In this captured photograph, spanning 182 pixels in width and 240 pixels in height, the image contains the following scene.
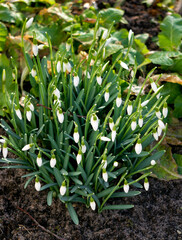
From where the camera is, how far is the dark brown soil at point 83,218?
206cm

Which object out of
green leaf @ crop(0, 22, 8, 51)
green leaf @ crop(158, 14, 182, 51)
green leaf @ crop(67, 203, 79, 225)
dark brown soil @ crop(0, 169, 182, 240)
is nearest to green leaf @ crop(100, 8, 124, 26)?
green leaf @ crop(158, 14, 182, 51)

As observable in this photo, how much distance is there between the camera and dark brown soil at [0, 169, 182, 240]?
2.06 m

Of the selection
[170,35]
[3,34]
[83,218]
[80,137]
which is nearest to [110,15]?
[170,35]

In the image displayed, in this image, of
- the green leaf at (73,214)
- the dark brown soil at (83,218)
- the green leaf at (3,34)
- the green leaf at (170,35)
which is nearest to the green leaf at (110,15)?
the green leaf at (170,35)

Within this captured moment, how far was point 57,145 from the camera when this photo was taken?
2.16 m

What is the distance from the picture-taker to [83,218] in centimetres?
213

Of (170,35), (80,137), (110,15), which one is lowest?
(80,137)

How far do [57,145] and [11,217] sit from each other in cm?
55

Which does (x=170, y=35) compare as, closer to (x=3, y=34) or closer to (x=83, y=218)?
(x=3, y=34)

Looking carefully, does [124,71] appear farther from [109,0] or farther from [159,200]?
[109,0]

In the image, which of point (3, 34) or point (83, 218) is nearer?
point (83, 218)

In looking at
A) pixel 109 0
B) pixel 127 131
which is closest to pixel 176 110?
pixel 127 131

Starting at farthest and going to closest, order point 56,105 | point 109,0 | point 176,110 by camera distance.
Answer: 1. point 109,0
2. point 176,110
3. point 56,105

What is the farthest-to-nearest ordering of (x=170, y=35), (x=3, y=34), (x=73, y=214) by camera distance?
(x=170, y=35) → (x=3, y=34) → (x=73, y=214)
